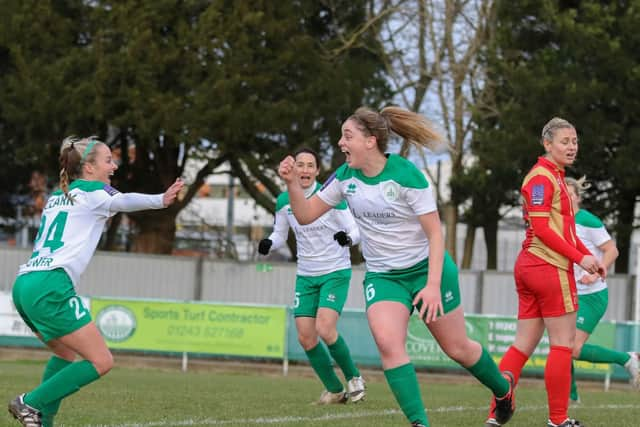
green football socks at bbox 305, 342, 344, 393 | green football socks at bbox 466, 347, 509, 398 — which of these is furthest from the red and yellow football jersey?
green football socks at bbox 305, 342, 344, 393

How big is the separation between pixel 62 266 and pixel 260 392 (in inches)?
218

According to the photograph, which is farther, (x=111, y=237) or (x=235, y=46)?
(x=111, y=237)

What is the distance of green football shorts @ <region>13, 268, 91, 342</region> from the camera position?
6766 millimetres

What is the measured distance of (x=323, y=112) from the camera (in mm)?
26906

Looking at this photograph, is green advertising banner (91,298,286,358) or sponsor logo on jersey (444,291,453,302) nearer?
sponsor logo on jersey (444,291,453,302)

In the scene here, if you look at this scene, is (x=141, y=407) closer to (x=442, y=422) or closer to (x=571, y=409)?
(x=442, y=422)

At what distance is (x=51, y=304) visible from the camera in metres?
6.76

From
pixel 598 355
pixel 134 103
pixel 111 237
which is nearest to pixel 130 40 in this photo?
pixel 134 103

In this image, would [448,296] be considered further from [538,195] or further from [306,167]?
[306,167]

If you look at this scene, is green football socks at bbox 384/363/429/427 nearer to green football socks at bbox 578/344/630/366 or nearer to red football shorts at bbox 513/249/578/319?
red football shorts at bbox 513/249/578/319

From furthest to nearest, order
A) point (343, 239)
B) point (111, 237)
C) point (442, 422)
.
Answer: point (111, 237), point (343, 239), point (442, 422)

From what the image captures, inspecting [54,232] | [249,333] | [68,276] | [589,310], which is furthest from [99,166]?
[249,333]

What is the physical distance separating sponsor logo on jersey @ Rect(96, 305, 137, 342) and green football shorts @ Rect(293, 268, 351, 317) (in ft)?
29.6

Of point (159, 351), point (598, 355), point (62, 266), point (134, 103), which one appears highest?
point (134, 103)
